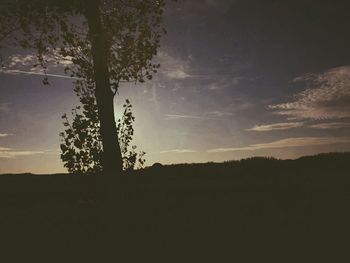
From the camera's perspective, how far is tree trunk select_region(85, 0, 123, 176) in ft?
54.9

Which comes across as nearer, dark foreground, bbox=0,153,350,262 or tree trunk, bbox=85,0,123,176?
dark foreground, bbox=0,153,350,262

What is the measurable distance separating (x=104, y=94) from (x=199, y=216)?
7.47 metres

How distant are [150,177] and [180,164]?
227 inches

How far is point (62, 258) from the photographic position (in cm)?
1583

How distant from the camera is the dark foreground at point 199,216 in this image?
1538 cm

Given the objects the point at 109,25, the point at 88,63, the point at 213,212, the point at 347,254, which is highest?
the point at 109,25

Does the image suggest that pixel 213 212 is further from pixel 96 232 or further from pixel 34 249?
pixel 34 249

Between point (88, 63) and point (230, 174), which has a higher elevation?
point (88, 63)

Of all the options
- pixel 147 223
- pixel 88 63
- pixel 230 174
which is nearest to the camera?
pixel 88 63

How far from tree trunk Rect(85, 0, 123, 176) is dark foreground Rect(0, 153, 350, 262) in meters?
0.90

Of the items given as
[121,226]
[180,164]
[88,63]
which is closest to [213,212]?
[121,226]

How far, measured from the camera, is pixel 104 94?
17.0m

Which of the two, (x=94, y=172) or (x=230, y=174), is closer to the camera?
(x=94, y=172)

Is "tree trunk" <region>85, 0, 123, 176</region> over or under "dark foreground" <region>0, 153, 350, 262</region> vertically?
over
